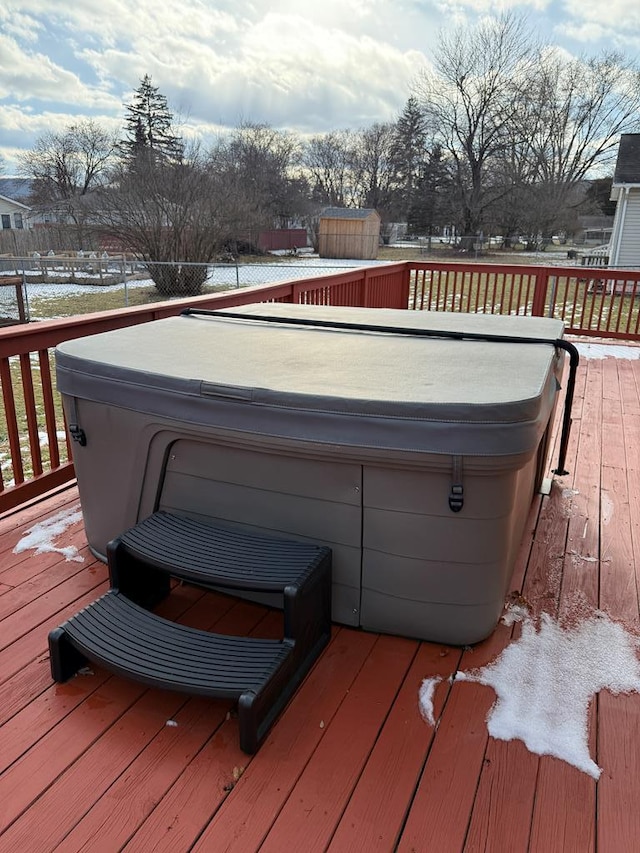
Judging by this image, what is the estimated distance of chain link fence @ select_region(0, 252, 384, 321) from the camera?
10.7 metres

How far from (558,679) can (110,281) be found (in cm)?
1530

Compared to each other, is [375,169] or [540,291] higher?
[375,169]

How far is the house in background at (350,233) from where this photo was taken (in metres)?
24.2

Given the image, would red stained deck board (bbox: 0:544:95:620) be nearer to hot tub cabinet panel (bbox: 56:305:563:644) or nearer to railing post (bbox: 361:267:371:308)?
hot tub cabinet panel (bbox: 56:305:563:644)

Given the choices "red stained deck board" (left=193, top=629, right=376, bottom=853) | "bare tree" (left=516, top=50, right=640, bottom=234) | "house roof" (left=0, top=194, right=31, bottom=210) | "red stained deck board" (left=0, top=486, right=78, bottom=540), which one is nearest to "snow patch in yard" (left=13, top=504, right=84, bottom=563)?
"red stained deck board" (left=0, top=486, right=78, bottom=540)

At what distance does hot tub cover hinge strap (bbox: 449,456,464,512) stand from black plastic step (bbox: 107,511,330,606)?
15.0 inches

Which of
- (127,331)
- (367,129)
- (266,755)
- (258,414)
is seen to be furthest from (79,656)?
(367,129)

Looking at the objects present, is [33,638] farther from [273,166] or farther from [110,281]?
[273,166]

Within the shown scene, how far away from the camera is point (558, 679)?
5.31ft

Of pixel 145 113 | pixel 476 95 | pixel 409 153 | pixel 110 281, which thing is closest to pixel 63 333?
pixel 110 281

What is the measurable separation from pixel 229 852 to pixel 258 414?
3.19 ft

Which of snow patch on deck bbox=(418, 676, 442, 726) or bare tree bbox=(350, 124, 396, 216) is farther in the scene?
bare tree bbox=(350, 124, 396, 216)

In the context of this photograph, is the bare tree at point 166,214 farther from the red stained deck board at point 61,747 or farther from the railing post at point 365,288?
the red stained deck board at point 61,747

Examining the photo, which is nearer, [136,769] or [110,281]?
[136,769]
